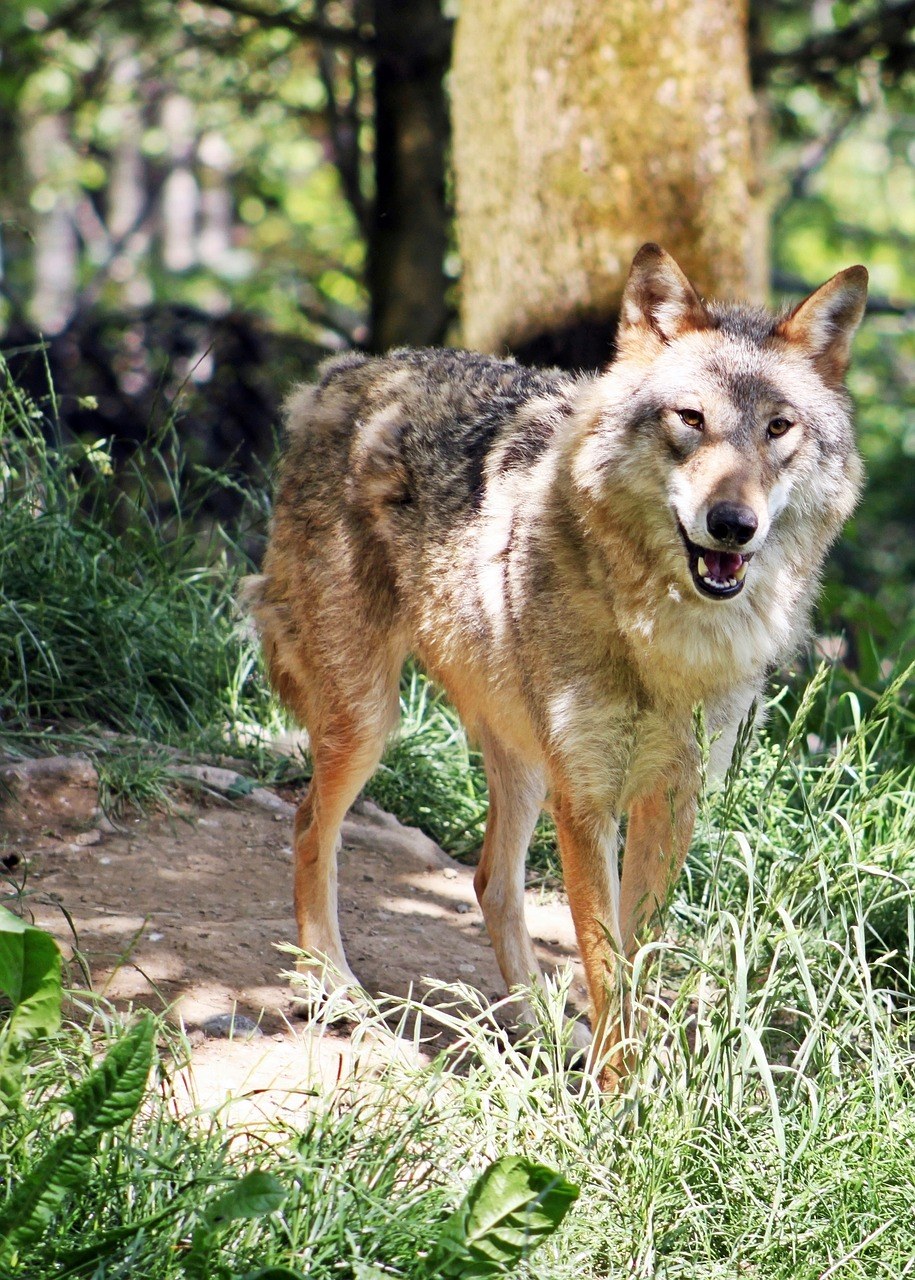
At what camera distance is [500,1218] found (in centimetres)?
271

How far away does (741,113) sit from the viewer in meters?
6.57

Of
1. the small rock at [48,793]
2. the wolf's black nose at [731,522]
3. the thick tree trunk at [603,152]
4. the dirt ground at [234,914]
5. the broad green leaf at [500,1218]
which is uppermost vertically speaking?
the thick tree trunk at [603,152]

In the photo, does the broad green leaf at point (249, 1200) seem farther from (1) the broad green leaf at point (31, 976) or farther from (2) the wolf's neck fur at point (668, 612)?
(2) the wolf's neck fur at point (668, 612)

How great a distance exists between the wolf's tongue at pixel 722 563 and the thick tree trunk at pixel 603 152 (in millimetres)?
2970

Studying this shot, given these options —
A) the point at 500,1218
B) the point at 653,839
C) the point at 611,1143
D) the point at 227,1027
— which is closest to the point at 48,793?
the point at 227,1027

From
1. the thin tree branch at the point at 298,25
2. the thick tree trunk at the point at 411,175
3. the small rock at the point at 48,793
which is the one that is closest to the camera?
the small rock at the point at 48,793

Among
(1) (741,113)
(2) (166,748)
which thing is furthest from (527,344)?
(2) (166,748)

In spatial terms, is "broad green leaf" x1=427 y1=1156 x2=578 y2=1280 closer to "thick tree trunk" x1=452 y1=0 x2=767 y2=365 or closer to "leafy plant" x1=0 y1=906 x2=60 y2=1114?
"leafy plant" x1=0 y1=906 x2=60 y2=1114

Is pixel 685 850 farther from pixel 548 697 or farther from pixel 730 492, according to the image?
pixel 730 492

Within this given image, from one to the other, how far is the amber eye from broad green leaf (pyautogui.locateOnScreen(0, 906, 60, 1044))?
2.16 m

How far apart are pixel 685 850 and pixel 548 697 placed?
1.93ft

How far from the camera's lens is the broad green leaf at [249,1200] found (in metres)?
2.60

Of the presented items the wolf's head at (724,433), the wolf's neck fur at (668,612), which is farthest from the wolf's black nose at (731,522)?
the wolf's neck fur at (668,612)

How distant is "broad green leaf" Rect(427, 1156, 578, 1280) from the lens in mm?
2691
